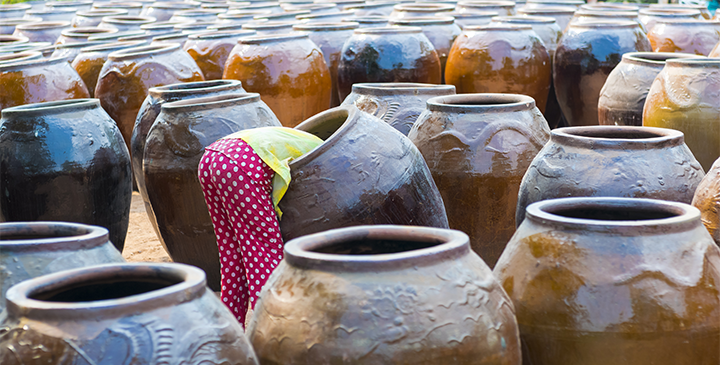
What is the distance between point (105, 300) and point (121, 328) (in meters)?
0.13

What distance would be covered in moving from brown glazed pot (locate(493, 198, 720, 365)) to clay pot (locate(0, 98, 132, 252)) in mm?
2640

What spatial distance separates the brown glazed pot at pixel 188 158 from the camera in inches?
153

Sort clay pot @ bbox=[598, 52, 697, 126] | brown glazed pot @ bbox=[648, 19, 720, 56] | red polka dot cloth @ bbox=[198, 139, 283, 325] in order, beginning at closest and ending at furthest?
red polka dot cloth @ bbox=[198, 139, 283, 325], clay pot @ bbox=[598, 52, 697, 126], brown glazed pot @ bbox=[648, 19, 720, 56]

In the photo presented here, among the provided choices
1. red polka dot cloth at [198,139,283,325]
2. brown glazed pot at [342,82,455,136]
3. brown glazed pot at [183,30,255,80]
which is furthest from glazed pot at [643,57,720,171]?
brown glazed pot at [183,30,255,80]

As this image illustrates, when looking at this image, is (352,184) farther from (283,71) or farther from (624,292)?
(283,71)

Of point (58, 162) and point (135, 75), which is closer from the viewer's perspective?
point (58, 162)

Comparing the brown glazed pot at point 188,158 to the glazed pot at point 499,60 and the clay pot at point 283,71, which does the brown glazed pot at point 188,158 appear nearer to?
the clay pot at point 283,71

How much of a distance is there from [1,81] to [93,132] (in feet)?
4.09

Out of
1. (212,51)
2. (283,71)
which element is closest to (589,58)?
(283,71)

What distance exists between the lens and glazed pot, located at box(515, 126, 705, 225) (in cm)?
289

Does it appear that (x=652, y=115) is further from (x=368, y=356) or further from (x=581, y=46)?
(x=368, y=356)

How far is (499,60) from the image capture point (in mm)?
6145

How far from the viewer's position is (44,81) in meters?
5.01

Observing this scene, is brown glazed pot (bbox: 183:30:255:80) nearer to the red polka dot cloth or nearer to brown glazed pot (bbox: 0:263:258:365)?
the red polka dot cloth
